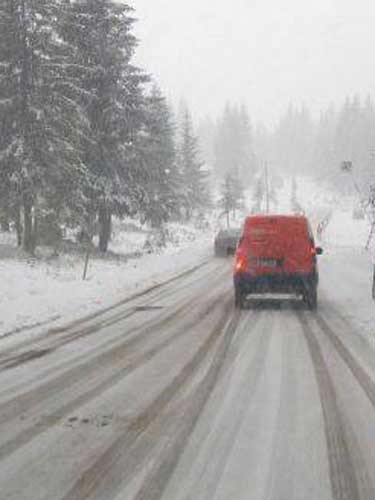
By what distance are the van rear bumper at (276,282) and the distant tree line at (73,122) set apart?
12.6 m

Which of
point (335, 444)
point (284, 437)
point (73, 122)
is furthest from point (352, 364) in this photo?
point (73, 122)

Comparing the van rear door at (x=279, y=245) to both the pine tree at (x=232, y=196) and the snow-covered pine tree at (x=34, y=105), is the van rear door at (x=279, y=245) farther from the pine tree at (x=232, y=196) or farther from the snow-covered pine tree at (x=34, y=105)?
the pine tree at (x=232, y=196)

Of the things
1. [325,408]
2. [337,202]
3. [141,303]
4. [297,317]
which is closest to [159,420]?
[325,408]

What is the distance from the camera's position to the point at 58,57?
30.0 meters

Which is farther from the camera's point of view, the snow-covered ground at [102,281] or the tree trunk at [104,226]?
the tree trunk at [104,226]

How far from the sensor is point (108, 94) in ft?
111

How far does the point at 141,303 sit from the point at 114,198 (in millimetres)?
15565

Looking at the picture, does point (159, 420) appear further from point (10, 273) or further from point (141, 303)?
point (10, 273)

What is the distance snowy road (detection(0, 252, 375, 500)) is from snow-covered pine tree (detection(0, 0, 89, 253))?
51.6ft

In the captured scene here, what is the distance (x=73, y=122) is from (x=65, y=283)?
976cm

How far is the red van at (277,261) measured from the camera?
56.0ft

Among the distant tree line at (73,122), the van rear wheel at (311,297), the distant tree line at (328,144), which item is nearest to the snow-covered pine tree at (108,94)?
the distant tree line at (73,122)

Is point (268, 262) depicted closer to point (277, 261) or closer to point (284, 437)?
point (277, 261)

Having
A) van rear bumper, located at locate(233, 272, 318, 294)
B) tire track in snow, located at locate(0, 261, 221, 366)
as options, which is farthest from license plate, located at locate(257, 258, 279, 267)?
tire track in snow, located at locate(0, 261, 221, 366)
